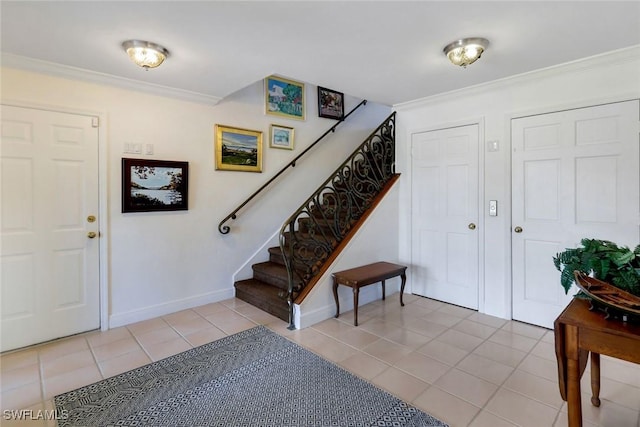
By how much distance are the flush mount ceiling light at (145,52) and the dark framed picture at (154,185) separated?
3.55ft

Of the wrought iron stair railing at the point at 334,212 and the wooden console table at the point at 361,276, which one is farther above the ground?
the wrought iron stair railing at the point at 334,212

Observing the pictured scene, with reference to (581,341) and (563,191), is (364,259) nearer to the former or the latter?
(563,191)

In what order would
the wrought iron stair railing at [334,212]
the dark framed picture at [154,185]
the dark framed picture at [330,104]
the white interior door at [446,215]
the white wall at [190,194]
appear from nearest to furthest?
the white wall at [190,194]
the dark framed picture at [154,185]
the wrought iron stair railing at [334,212]
the white interior door at [446,215]
the dark framed picture at [330,104]

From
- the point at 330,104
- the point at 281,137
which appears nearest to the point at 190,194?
the point at 281,137

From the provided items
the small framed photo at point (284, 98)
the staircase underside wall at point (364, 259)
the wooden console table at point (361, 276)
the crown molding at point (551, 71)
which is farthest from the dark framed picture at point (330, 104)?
the wooden console table at point (361, 276)

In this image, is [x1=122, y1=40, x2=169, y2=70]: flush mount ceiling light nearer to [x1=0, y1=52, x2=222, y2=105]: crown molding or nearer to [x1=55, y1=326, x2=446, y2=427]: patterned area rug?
[x1=0, y1=52, x2=222, y2=105]: crown molding

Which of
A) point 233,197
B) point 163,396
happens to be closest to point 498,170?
point 233,197

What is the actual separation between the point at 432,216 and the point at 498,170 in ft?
2.97

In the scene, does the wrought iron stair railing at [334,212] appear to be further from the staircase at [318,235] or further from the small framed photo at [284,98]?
the small framed photo at [284,98]


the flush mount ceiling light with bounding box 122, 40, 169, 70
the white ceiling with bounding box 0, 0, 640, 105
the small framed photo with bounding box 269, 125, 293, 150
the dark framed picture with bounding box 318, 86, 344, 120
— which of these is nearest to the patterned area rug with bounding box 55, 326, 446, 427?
the flush mount ceiling light with bounding box 122, 40, 169, 70

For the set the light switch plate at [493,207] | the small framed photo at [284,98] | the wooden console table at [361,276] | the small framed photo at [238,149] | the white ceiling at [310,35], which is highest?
the small framed photo at [284,98]

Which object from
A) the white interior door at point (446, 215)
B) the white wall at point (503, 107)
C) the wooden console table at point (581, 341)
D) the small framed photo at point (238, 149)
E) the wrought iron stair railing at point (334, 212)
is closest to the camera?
the wooden console table at point (581, 341)

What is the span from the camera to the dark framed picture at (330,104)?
15.3 feet

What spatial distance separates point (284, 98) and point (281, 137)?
53cm
